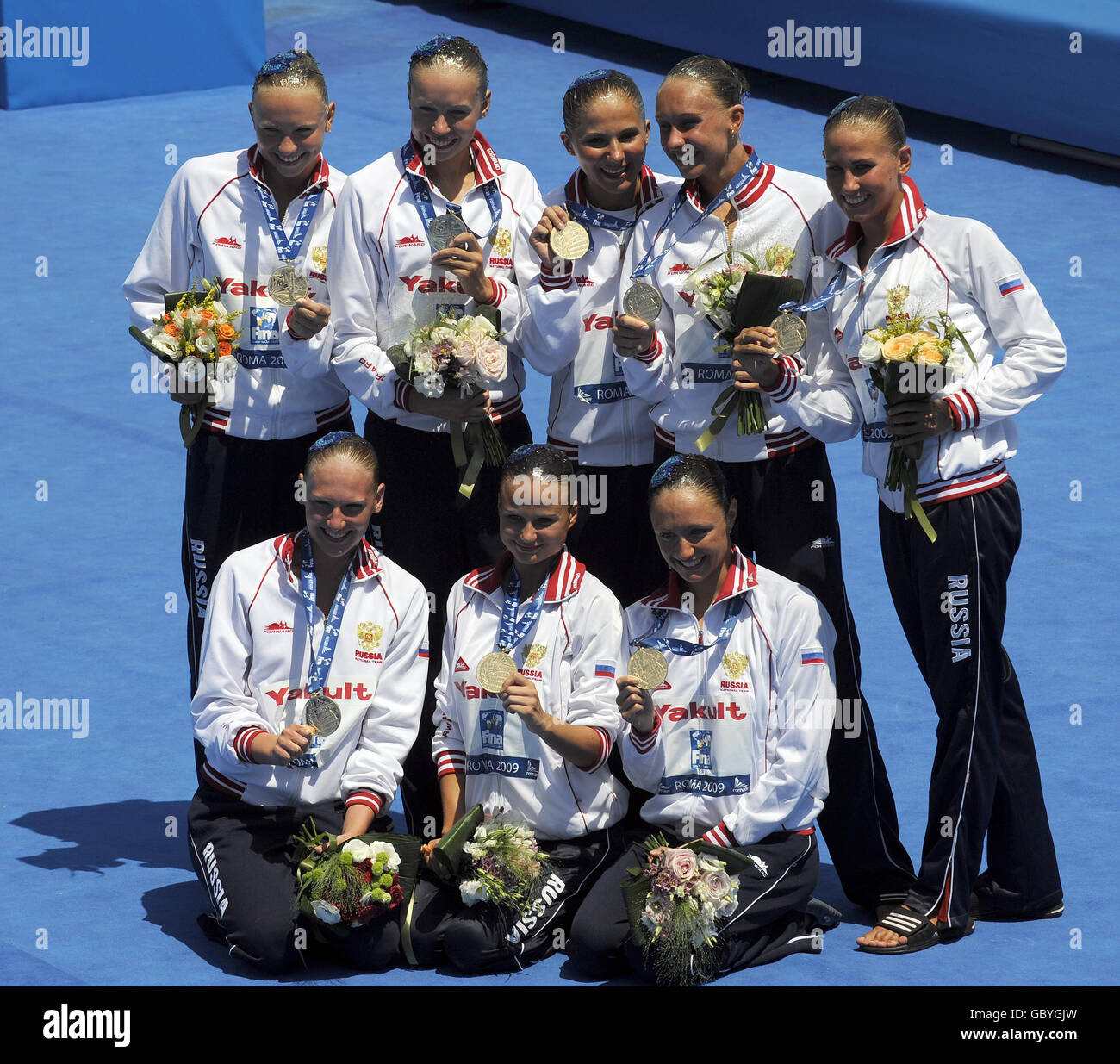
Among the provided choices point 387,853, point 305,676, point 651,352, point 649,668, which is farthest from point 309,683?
point 651,352

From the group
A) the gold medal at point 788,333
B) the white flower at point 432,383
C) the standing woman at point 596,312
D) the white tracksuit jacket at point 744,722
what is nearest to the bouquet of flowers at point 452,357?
the white flower at point 432,383

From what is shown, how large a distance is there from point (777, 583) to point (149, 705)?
2771 millimetres

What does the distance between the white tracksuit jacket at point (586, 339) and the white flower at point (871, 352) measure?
2.74 feet

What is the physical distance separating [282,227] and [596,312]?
1067mm

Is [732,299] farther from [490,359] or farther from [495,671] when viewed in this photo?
[495,671]

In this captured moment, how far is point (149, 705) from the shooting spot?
7441 millimetres

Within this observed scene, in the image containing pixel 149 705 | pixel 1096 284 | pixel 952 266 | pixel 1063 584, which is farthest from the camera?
pixel 1096 284

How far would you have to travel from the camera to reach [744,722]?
5.73 meters

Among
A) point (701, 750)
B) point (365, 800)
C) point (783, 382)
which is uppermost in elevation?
point (783, 382)

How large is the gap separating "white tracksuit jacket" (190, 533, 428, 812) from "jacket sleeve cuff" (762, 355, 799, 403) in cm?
124

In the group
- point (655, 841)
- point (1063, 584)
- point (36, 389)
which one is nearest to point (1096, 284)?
point (1063, 584)

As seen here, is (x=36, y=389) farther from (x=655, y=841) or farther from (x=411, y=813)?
(x=655, y=841)

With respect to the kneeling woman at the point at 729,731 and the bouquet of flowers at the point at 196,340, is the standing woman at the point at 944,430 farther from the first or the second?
the bouquet of flowers at the point at 196,340

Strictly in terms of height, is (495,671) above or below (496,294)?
below
